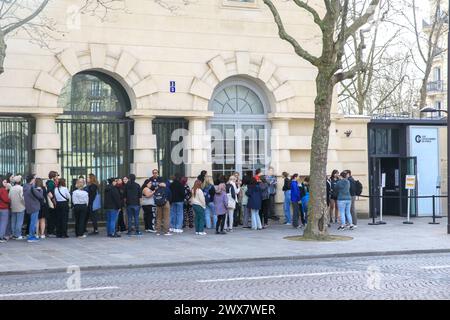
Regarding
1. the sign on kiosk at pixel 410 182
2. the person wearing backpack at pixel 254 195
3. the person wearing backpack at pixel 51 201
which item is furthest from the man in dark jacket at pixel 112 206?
the sign on kiosk at pixel 410 182

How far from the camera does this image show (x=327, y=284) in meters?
12.0

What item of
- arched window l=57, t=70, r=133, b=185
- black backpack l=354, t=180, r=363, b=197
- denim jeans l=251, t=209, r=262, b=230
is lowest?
denim jeans l=251, t=209, r=262, b=230

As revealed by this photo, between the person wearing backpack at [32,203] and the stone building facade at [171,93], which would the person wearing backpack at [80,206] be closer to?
the person wearing backpack at [32,203]

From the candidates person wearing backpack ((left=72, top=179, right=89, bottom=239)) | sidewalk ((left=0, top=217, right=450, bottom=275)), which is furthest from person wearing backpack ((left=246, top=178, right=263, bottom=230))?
person wearing backpack ((left=72, top=179, right=89, bottom=239))

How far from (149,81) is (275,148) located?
4752 mm

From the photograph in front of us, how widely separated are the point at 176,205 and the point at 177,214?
10.5 inches

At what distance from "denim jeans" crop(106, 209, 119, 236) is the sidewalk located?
0.27m

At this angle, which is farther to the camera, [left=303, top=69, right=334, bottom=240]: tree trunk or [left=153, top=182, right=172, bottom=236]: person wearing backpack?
[left=153, top=182, right=172, bottom=236]: person wearing backpack

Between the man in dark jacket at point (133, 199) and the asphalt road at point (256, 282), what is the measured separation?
208 inches

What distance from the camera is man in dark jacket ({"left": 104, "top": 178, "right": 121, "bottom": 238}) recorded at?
1975cm

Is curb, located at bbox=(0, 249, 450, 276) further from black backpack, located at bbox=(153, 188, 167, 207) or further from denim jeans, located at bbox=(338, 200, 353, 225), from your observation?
black backpack, located at bbox=(153, 188, 167, 207)

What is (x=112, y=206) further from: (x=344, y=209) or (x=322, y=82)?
(x=344, y=209)
